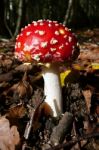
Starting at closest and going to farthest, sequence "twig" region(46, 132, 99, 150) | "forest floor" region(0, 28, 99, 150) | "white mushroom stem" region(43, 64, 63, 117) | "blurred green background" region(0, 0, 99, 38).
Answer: "twig" region(46, 132, 99, 150) < "forest floor" region(0, 28, 99, 150) < "white mushroom stem" region(43, 64, 63, 117) < "blurred green background" region(0, 0, 99, 38)

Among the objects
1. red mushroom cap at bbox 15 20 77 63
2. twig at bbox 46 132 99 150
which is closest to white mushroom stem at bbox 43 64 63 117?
red mushroom cap at bbox 15 20 77 63

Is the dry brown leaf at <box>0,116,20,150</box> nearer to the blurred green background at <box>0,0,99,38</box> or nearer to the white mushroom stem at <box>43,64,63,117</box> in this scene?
the white mushroom stem at <box>43,64,63,117</box>

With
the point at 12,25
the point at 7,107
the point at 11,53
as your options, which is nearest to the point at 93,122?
the point at 7,107

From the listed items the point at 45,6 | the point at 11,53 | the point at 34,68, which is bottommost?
the point at 45,6

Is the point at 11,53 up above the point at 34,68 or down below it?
below

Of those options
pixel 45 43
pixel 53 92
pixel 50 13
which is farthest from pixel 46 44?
pixel 50 13

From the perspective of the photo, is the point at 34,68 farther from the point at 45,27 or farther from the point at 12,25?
the point at 12,25
